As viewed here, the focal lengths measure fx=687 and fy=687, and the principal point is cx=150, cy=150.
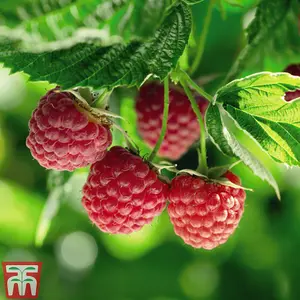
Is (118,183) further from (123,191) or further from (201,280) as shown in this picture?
(201,280)

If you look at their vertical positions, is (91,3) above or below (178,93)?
above

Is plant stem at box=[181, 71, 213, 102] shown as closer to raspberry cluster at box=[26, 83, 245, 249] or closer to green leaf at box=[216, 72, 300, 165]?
green leaf at box=[216, 72, 300, 165]

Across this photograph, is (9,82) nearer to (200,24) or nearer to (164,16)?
(200,24)

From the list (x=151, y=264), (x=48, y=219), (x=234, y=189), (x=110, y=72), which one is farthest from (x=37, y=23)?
(x=151, y=264)

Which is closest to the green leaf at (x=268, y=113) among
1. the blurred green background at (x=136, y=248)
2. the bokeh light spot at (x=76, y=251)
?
the blurred green background at (x=136, y=248)

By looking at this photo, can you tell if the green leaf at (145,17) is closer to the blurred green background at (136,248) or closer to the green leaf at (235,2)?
the green leaf at (235,2)

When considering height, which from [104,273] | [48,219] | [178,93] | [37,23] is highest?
[37,23]
